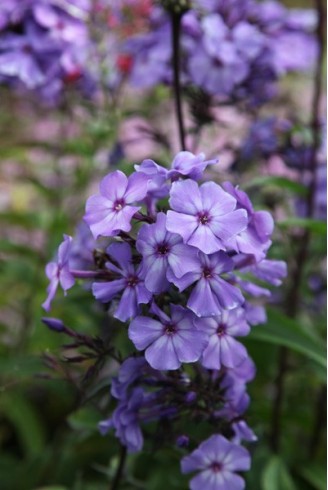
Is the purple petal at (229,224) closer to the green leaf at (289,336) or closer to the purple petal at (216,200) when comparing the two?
the purple petal at (216,200)

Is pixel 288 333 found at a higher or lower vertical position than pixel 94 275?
lower

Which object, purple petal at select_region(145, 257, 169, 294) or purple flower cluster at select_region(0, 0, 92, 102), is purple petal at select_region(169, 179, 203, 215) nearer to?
purple petal at select_region(145, 257, 169, 294)

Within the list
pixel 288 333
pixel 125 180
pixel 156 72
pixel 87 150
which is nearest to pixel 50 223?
pixel 87 150

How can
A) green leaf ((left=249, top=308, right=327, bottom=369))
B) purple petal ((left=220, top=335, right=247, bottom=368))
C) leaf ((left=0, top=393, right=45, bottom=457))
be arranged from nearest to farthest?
purple petal ((left=220, top=335, right=247, bottom=368)) → green leaf ((left=249, top=308, right=327, bottom=369)) → leaf ((left=0, top=393, right=45, bottom=457))

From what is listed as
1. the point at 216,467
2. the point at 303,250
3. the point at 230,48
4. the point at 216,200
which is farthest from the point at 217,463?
the point at 230,48

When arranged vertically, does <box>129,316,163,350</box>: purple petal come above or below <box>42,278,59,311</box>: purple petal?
above

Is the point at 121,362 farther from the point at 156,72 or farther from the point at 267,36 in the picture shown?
the point at 267,36

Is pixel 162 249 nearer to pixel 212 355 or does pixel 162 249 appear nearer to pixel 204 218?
pixel 204 218

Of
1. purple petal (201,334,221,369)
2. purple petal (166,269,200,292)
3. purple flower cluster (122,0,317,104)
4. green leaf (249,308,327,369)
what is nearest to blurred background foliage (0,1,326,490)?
green leaf (249,308,327,369)
